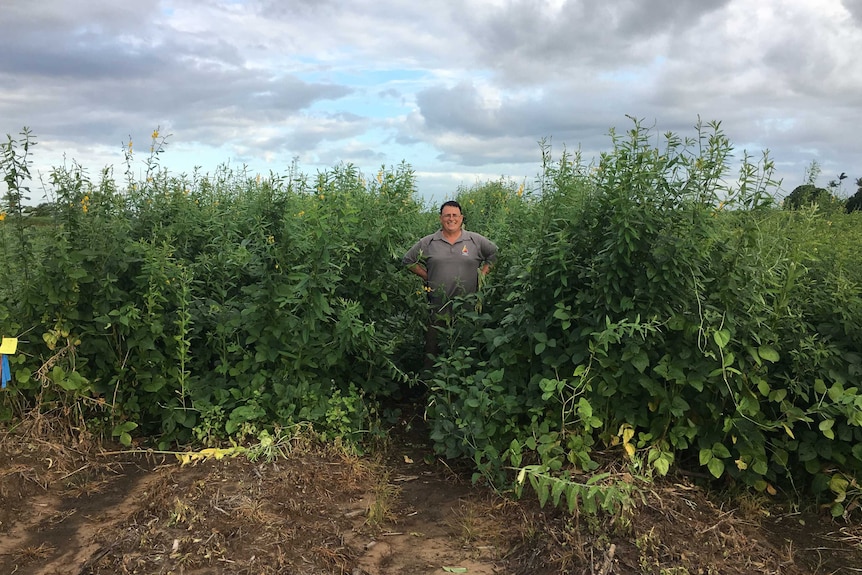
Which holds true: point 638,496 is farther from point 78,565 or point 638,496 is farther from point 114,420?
point 114,420

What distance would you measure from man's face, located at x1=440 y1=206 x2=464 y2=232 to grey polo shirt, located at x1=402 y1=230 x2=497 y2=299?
11cm

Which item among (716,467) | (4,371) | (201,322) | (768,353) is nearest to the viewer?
(768,353)

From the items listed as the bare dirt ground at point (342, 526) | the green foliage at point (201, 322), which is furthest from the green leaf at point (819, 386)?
the green foliage at point (201, 322)

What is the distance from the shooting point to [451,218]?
224 inches

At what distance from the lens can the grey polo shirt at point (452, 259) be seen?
220 inches

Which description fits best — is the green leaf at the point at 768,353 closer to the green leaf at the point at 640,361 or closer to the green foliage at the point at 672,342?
the green foliage at the point at 672,342

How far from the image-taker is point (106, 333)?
4457 mm

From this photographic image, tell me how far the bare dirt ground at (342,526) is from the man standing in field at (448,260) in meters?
1.76

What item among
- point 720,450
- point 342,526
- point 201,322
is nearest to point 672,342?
point 720,450

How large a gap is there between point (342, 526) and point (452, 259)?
9.09ft

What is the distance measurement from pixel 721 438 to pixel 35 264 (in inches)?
192

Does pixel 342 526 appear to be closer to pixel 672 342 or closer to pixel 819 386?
pixel 672 342

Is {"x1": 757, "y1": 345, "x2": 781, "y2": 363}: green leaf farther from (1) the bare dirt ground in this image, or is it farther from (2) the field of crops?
(1) the bare dirt ground

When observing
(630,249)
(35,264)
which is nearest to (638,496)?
(630,249)
